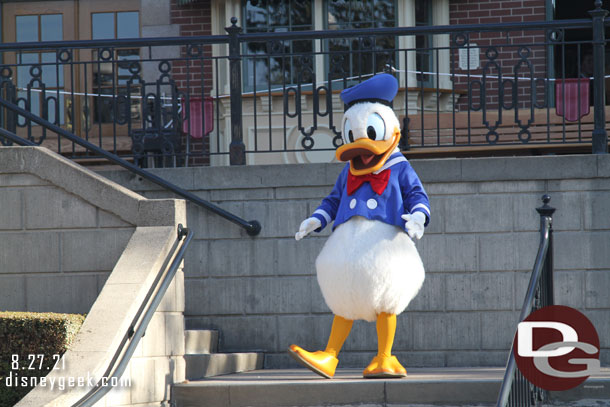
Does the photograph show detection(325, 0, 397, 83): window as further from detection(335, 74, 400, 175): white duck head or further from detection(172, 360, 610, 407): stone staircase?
detection(172, 360, 610, 407): stone staircase

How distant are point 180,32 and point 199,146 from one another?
149 cm

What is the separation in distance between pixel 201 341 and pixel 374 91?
242 centimetres

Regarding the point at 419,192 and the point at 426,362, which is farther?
the point at 426,362

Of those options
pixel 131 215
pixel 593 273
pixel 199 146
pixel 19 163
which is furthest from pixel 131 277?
pixel 199 146

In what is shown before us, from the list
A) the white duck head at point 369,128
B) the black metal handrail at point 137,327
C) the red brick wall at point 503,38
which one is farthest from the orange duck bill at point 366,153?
the red brick wall at point 503,38

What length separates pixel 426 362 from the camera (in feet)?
24.2

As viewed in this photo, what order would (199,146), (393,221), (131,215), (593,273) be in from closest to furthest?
(393,221) < (131,215) < (593,273) < (199,146)

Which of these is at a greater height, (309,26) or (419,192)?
(309,26)

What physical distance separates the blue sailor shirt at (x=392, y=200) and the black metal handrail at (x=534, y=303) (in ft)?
2.44

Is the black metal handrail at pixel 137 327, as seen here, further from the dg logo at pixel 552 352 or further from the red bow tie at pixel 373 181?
the dg logo at pixel 552 352

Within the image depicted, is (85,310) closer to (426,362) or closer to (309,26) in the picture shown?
(426,362)

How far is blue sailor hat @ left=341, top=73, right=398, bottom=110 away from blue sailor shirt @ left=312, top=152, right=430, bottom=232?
39 centimetres

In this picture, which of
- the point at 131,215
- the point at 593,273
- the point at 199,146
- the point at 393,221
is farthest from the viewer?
the point at 199,146

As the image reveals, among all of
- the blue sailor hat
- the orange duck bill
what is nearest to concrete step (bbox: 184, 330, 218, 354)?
the orange duck bill
